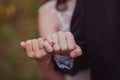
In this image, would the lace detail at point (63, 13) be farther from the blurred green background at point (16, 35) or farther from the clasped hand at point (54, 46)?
the blurred green background at point (16, 35)

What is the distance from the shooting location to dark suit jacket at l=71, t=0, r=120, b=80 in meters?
1.19

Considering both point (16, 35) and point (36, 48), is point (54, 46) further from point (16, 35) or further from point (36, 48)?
point (16, 35)

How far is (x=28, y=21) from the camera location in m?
2.47

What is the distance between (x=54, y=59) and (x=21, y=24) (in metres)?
1.23

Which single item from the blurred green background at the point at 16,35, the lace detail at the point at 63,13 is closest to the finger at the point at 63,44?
the lace detail at the point at 63,13

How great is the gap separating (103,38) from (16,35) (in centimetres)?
132

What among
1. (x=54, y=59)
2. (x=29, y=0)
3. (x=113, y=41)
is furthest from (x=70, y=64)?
(x=29, y=0)

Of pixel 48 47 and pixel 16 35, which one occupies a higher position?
pixel 48 47

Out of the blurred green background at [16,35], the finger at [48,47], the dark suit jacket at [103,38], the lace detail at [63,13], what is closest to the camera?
the finger at [48,47]

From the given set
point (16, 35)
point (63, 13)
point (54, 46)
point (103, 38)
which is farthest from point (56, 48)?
point (16, 35)

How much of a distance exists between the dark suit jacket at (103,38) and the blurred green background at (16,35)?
1196 millimetres

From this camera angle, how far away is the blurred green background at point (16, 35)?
→ 2.45 metres

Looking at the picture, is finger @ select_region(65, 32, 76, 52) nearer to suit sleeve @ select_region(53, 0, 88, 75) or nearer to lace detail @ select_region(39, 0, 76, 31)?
suit sleeve @ select_region(53, 0, 88, 75)

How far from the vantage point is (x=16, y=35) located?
248 centimetres
